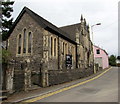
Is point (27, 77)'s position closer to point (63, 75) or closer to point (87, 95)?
point (87, 95)

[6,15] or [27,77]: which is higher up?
[6,15]

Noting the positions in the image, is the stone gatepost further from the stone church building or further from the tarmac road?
the tarmac road

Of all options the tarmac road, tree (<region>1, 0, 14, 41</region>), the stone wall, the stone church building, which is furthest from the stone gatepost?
tree (<region>1, 0, 14, 41</region>)

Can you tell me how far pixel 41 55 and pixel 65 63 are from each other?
21.3ft

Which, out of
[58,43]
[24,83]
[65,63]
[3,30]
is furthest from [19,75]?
[3,30]

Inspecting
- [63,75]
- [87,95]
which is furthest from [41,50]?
[87,95]

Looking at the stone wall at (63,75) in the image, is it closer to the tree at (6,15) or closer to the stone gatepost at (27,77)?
the stone gatepost at (27,77)

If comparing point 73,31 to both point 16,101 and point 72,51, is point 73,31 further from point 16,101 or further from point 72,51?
point 16,101

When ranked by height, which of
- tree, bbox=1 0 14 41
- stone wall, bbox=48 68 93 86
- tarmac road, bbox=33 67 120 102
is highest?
tree, bbox=1 0 14 41

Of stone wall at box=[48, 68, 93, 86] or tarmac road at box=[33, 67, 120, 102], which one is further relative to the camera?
stone wall at box=[48, 68, 93, 86]

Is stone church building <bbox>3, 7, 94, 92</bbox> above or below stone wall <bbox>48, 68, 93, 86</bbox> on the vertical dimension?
above

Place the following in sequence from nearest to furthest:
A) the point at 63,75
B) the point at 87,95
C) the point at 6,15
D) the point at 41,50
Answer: the point at 87,95
the point at 63,75
the point at 41,50
the point at 6,15

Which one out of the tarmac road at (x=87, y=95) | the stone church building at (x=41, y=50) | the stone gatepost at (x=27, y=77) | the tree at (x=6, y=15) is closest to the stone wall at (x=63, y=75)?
the stone church building at (x=41, y=50)

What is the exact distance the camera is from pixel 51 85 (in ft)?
49.4
